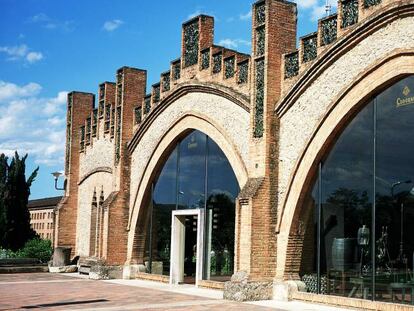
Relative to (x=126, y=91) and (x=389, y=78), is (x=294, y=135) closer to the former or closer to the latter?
(x=389, y=78)

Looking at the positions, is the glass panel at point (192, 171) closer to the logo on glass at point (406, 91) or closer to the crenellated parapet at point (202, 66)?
the crenellated parapet at point (202, 66)

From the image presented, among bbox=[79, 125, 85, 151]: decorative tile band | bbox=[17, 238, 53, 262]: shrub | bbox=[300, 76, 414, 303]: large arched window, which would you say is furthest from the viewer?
bbox=[17, 238, 53, 262]: shrub

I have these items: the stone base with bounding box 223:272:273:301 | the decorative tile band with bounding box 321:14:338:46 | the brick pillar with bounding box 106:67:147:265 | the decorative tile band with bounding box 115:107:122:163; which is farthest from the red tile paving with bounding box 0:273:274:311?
the decorative tile band with bounding box 321:14:338:46

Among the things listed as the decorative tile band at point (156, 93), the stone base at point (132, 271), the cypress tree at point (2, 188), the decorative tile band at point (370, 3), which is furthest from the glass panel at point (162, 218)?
the cypress tree at point (2, 188)

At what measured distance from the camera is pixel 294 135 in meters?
16.1

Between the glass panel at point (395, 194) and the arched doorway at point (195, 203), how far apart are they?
5246 mm

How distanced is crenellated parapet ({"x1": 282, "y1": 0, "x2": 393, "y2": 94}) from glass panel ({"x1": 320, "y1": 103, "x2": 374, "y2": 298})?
201cm

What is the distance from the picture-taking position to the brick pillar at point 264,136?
16.0 meters

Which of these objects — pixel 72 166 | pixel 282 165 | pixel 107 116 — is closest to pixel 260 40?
pixel 282 165

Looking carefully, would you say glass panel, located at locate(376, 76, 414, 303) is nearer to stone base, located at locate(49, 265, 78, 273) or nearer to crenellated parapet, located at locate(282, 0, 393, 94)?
crenellated parapet, located at locate(282, 0, 393, 94)

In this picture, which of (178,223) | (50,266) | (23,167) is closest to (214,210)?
(178,223)

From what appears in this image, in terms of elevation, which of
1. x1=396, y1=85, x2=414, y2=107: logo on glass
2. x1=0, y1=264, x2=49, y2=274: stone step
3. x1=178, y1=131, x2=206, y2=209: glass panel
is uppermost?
x1=396, y1=85, x2=414, y2=107: logo on glass

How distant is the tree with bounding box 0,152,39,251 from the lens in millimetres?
33000

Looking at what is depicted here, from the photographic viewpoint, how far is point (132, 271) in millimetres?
22812
